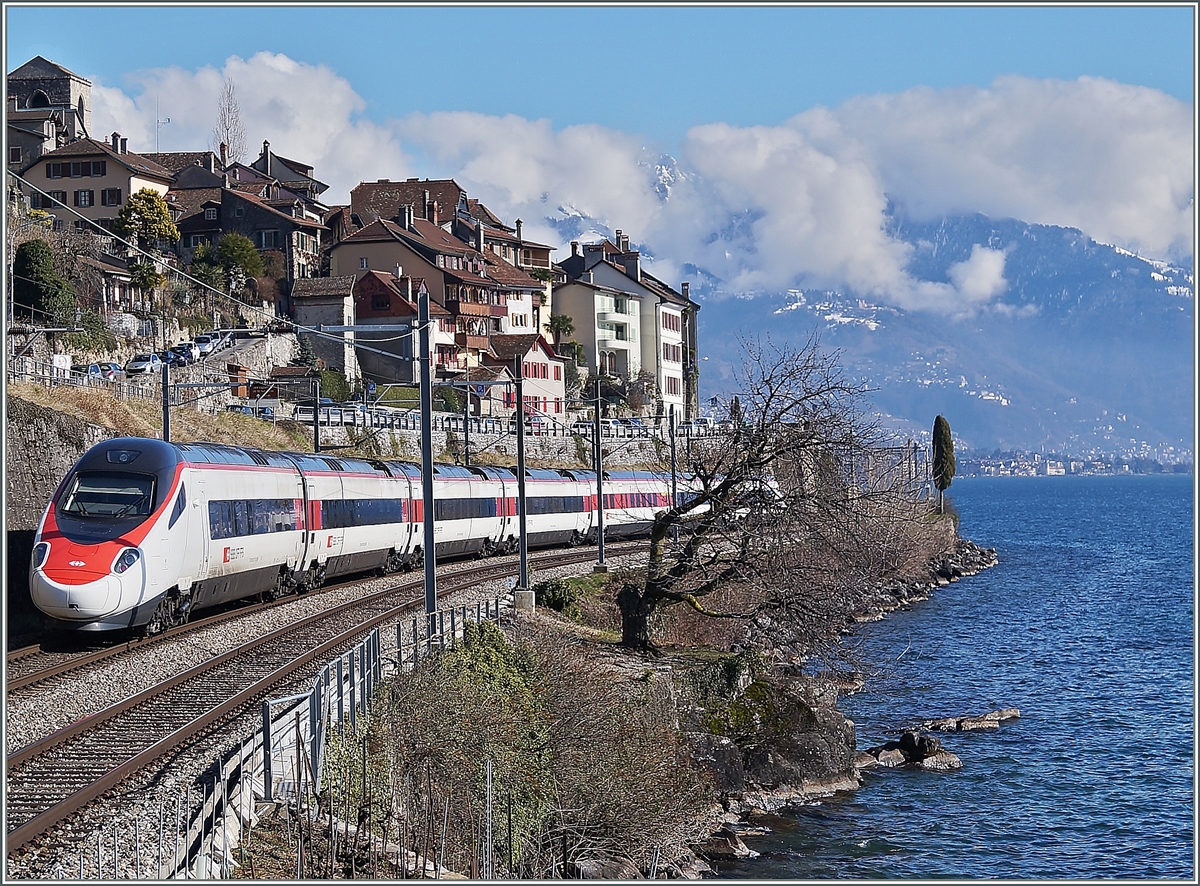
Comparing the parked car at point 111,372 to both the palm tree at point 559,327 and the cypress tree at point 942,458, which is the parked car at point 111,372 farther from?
the cypress tree at point 942,458

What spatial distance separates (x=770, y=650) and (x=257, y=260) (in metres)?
60.6

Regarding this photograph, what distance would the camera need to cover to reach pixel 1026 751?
32.6 m

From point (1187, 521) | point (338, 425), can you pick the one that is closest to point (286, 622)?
point (338, 425)

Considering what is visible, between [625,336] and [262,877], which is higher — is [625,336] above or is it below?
above

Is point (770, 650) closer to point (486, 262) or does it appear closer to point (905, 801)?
point (905, 801)

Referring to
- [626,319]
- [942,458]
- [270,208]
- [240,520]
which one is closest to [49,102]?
[270,208]

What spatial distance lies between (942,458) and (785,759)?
234 feet

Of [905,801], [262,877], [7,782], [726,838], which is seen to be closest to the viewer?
[262,877]

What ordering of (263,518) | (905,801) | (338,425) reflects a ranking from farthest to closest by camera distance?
1. (338,425)
2. (263,518)
3. (905,801)

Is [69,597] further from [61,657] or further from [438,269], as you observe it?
[438,269]

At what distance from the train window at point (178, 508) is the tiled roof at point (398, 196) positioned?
90.0 meters

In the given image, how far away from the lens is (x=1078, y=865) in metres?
24.1

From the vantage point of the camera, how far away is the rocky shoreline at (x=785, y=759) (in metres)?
23.7

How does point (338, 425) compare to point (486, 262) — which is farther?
point (486, 262)
